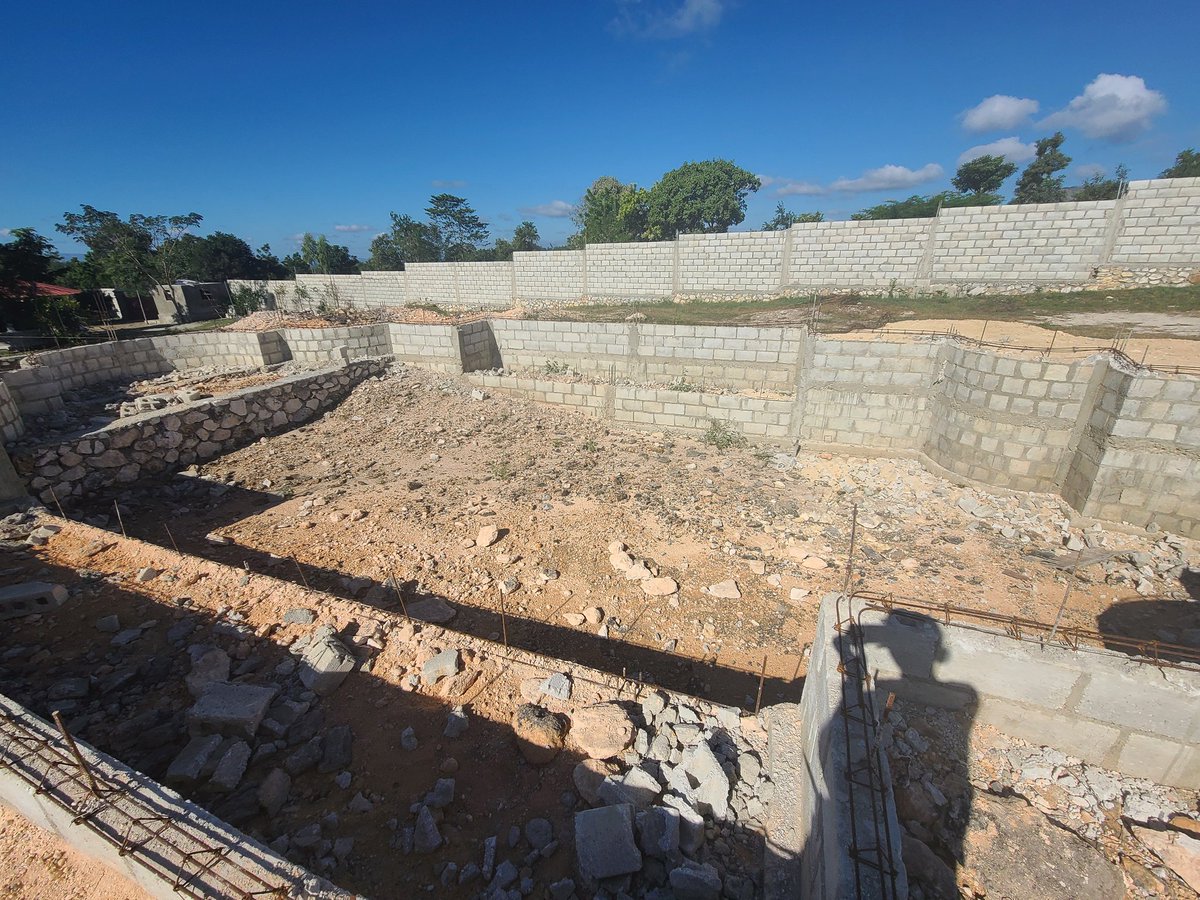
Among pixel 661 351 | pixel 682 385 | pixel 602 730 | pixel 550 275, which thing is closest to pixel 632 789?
pixel 602 730

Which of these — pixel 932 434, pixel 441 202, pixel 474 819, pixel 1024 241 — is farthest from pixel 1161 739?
pixel 441 202

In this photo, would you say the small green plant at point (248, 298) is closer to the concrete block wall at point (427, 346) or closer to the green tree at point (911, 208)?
the concrete block wall at point (427, 346)

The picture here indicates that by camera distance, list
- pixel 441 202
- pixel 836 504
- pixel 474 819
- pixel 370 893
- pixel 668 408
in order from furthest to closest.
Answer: pixel 441 202, pixel 668 408, pixel 836 504, pixel 474 819, pixel 370 893

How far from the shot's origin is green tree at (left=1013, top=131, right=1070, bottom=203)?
3584cm

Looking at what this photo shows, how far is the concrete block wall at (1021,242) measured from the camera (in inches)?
537

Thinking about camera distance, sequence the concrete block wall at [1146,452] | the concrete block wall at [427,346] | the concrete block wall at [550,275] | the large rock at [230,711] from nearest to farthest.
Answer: the large rock at [230,711] → the concrete block wall at [1146,452] → the concrete block wall at [427,346] → the concrete block wall at [550,275]

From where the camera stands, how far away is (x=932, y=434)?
723 cm

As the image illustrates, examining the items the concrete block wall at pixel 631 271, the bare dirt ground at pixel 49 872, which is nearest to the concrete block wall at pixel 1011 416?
the bare dirt ground at pixel 49 872

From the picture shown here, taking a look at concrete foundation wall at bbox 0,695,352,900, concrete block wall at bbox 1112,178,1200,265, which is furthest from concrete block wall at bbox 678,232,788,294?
concrete foundation wall at bbox 0,695,352,900

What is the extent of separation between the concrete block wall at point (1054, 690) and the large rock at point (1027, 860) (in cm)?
55

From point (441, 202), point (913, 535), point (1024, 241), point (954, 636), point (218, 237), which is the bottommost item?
point (913, 535)

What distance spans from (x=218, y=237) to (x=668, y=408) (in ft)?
126

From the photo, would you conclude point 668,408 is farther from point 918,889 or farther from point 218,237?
point 218,237

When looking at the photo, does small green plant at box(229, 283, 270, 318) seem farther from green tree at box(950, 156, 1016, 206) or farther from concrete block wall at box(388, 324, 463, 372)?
green tree at box(950, 156, 1016, 206)
